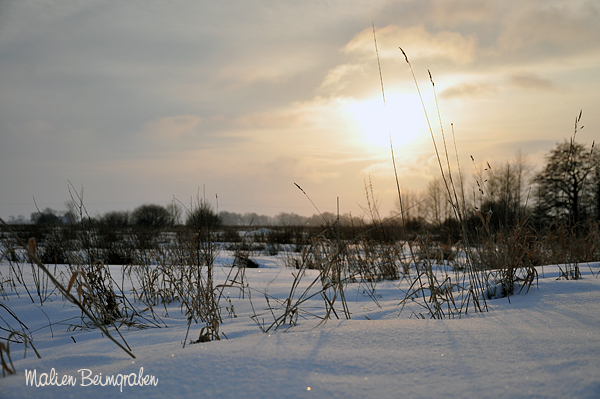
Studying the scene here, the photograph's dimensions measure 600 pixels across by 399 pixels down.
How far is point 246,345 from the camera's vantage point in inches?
49.9

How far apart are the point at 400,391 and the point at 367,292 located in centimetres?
271

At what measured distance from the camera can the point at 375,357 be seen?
45.1 inches

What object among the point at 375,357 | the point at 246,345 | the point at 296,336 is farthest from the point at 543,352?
the point at 246,345

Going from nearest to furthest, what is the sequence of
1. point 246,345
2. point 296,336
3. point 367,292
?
point 246,345, point 296,336, point 367,292

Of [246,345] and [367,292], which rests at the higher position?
[246,345]

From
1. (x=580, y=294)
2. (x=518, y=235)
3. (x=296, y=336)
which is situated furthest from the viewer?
(x=518, y=235)

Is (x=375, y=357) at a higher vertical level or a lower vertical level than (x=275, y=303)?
higher

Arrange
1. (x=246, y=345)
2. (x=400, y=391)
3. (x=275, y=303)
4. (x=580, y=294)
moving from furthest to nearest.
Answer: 1. (x=275, y=303)
2. (x=580, y=294)
3. (x=246, y=345)
4. (x=400, y=391)

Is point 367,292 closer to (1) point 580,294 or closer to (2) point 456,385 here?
(1) point 580,294

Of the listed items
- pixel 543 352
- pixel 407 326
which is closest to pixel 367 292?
pixel 407 326

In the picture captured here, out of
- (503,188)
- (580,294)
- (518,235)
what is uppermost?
(503,188)

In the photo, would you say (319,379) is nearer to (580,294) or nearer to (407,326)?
(407,326)

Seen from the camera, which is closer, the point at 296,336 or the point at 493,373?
the point at 493,373

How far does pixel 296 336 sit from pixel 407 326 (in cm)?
50
